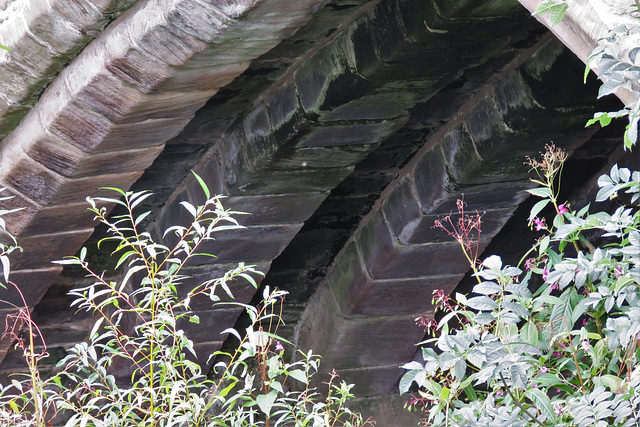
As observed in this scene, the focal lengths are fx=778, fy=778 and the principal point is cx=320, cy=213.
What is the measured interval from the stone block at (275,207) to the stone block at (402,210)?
410 millimetres

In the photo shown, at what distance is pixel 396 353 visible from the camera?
4.09 m

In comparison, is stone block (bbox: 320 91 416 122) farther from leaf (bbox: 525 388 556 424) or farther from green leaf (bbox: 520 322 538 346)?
leaf (bbox: 525 388 556 424)

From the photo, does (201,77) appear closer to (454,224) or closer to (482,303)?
(482,303)

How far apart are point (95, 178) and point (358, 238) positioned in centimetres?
151

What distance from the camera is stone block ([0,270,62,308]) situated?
9.70ft

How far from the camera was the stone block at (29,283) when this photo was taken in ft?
9.70

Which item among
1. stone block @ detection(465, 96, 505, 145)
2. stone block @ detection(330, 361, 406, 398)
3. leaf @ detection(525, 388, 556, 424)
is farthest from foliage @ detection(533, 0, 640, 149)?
stone block @ detection(330, 361, 406, 398)

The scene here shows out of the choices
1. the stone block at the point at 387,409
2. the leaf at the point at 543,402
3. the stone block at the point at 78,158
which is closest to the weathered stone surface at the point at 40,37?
the stone block at the point at 78,158

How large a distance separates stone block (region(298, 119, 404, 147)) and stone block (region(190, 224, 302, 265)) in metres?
0.56

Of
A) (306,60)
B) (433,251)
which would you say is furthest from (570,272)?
(433,251)

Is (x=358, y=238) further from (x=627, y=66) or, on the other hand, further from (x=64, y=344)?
(x=627, y=66)

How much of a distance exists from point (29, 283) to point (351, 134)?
137cm

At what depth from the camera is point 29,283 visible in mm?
3004

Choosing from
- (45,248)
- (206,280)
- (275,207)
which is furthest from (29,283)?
(275,207)
